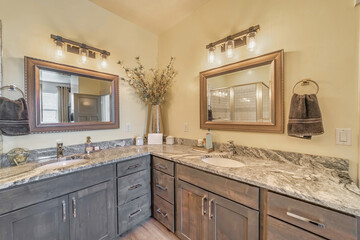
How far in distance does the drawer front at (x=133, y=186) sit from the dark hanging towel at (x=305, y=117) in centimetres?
→ 149

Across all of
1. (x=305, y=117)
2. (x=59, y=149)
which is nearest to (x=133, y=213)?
(x=59, y=149)

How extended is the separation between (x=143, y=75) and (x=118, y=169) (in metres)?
1.43

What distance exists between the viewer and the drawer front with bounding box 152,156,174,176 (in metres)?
1.55

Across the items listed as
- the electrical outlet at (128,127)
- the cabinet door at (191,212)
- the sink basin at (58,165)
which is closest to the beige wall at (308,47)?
the cabinet door at (191,212)

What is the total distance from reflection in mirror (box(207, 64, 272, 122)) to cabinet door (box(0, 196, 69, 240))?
165 cm

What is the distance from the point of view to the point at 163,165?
1632 millimetres

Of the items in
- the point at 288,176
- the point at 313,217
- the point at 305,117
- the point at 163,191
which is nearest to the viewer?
the point at 313,217

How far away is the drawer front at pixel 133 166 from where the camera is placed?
1.51 meters

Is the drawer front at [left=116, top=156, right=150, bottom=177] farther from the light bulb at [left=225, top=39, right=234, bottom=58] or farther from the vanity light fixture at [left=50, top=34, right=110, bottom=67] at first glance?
the light bulb at [left=225, top=39, right=234, bottom=58]

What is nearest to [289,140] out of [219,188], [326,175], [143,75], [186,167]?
[326,175]

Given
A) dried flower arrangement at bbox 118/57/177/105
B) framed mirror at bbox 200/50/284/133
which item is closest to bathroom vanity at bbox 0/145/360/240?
framed mirror at bbox 200/50/284/133

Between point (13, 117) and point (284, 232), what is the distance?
214 cm

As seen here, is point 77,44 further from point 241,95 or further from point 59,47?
point 241,95

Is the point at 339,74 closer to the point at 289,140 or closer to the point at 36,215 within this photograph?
the point at 289,140
